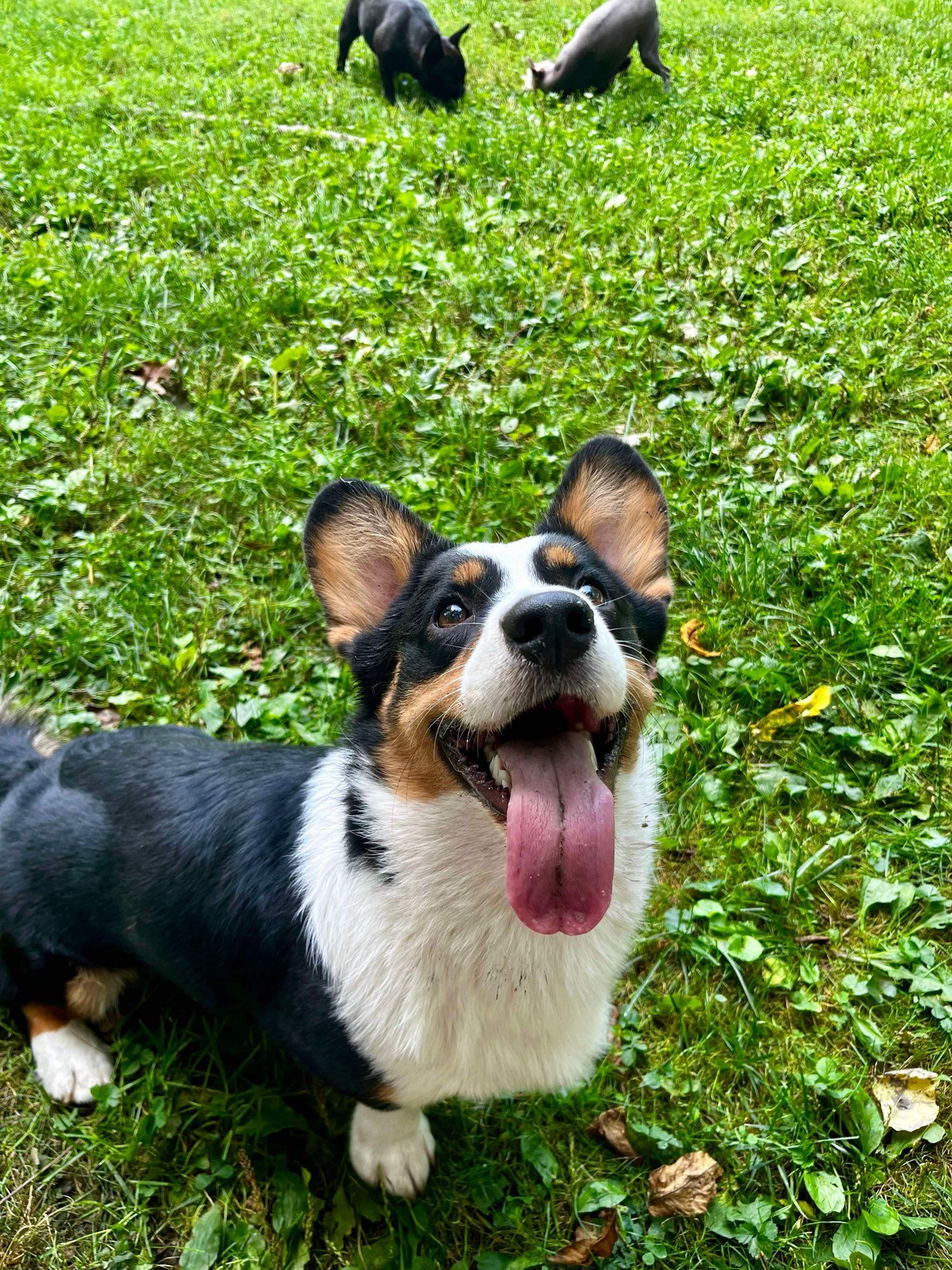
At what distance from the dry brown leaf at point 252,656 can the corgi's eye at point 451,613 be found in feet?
5.47

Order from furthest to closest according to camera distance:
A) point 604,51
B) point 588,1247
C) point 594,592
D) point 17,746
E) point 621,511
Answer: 1. point 604,51
2. point 17,746
3. point 621,511
4. point 588,1247
5. point 594,592

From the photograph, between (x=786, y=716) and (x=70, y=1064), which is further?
(x=786, y=716)

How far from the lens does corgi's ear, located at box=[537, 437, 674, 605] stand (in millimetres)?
2320

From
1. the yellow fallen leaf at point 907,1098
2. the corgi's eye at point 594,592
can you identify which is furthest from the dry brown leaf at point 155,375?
the yellow fallen leaf at point 907,1098

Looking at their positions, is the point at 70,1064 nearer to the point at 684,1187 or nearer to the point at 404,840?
the point at 404,840

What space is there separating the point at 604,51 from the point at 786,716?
6.95 metres

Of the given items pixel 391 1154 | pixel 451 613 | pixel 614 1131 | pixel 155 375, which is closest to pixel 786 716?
pixel 614 1131

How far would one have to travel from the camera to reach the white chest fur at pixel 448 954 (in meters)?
1.92

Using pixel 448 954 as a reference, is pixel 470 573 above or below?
above

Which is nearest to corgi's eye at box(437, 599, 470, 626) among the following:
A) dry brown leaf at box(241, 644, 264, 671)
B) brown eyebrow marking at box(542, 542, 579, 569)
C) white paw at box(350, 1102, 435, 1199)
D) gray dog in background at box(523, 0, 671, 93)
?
brown eyebrow marking at box(542, 542, 579, 569)

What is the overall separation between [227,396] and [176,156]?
3041 mm

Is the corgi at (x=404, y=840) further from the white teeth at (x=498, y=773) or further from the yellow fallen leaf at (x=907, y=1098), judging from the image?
the yellow fallen leaf at (x=907, y=1098)

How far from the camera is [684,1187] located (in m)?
2.23

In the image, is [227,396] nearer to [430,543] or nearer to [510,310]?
[510,310]
